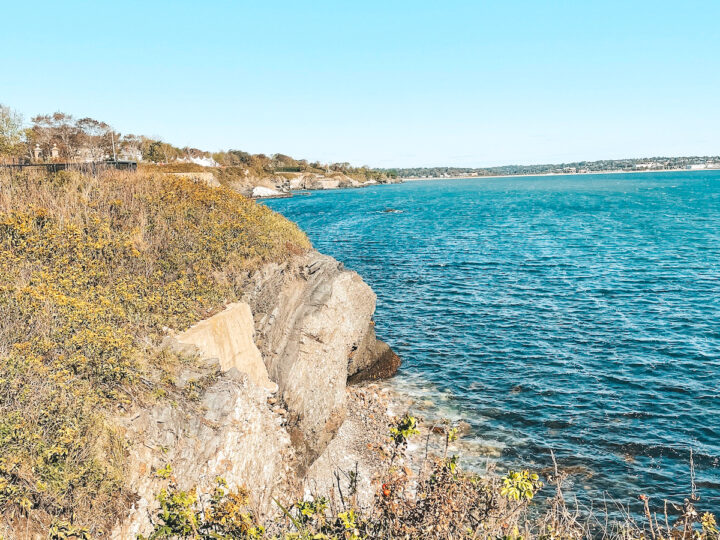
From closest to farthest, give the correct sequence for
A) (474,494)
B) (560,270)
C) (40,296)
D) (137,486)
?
1. (474,494)
2. (137,486)
3. (40,296)
4. (560,270)

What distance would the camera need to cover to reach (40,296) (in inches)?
421

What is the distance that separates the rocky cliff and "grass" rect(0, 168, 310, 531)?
623mm

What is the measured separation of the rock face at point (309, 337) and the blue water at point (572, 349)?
14.2 feet

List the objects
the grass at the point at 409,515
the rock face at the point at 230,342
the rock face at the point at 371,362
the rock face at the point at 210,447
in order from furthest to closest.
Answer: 1. the rock face at the point at 371,362
2. the rock face at the point at 230,342
3. the rock face at the point at 210,447
4. the grass at the point at 409,515

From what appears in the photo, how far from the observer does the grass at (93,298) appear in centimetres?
775

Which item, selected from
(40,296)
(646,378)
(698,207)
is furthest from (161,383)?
(698,207)

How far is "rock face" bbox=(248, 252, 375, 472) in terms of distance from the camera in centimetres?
1528

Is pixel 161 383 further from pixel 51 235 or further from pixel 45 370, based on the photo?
pixel 51 235

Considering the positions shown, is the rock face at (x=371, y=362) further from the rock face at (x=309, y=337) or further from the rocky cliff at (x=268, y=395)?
the rock face at (x=309, y=337)

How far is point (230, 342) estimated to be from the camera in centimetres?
1427

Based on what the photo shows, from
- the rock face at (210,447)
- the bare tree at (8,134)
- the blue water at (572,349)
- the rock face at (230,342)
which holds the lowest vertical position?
the blue water at (572,349)

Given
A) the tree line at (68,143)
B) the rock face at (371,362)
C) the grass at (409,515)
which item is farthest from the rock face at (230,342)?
→ the tree line at (68,143)

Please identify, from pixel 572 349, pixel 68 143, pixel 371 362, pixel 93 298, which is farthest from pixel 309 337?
pixel 68 143

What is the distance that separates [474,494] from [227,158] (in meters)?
154
